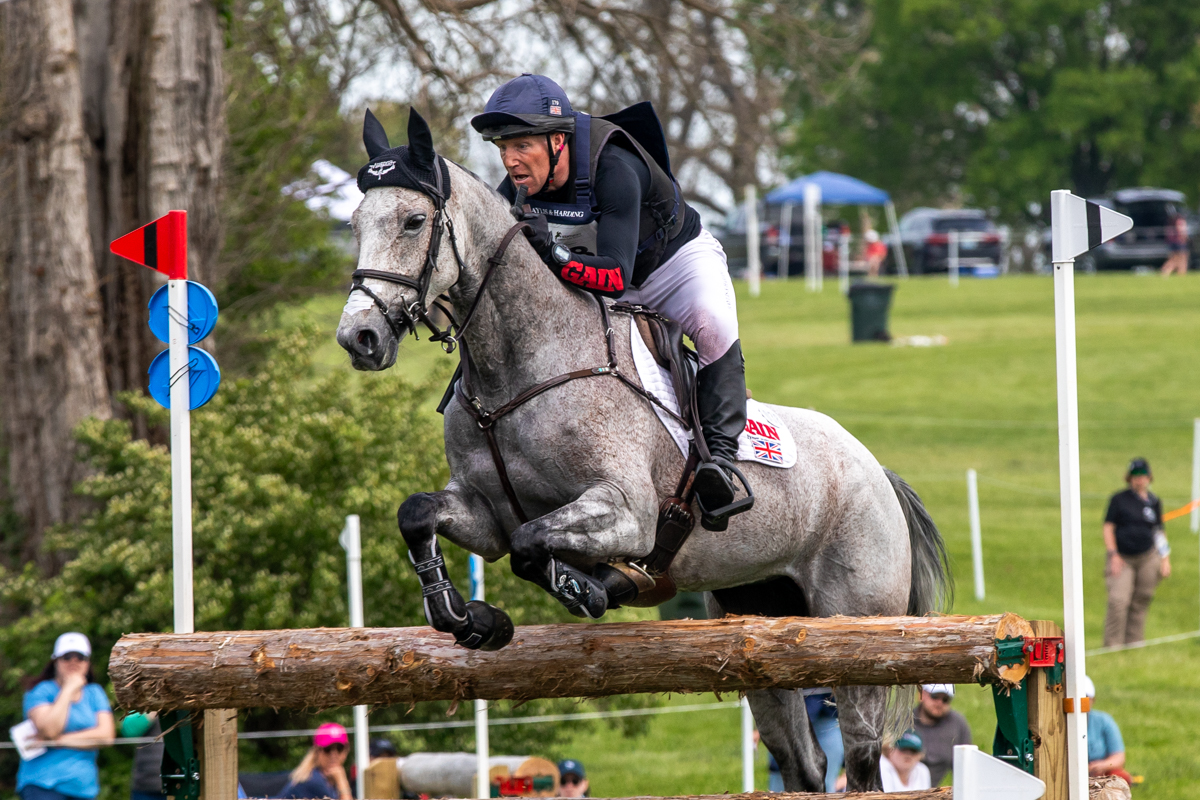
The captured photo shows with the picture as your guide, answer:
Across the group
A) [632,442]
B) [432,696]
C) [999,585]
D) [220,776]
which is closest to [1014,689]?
[632,442]

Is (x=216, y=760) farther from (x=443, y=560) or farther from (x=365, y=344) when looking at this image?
(x=365, y=344)

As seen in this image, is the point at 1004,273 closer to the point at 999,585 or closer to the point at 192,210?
the point at 999,585

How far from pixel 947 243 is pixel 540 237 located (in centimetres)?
3178

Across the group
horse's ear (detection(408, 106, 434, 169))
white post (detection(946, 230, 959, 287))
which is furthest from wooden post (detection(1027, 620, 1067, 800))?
white post (detection(946, 230, 959, 287))

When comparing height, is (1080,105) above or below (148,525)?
above

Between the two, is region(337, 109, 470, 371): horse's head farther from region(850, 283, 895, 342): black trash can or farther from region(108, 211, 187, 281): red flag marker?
region(850, 283, 895, 342): black trash can

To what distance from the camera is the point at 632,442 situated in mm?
3963

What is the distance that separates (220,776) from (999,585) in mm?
10887

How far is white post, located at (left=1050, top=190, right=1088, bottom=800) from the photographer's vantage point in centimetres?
385

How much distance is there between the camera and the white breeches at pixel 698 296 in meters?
4.27

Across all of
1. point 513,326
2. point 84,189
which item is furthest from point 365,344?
point 84,189

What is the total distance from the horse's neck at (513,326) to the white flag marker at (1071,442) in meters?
1.41

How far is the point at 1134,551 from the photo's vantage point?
11242mm

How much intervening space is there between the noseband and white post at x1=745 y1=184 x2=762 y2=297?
25188mm
